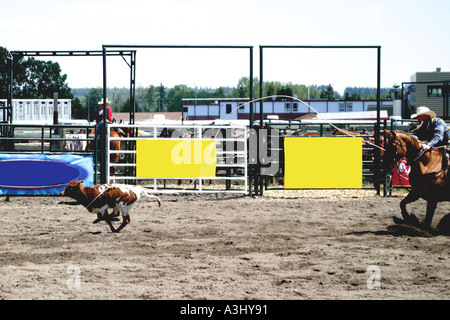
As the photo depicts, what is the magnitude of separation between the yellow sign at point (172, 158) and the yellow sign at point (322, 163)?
1.89 meters

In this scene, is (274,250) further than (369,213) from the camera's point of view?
No

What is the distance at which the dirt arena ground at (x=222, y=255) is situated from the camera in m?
5.37

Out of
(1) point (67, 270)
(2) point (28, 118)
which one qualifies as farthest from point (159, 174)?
(2) point (28, 118)

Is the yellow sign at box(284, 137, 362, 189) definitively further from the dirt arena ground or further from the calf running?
the calf running

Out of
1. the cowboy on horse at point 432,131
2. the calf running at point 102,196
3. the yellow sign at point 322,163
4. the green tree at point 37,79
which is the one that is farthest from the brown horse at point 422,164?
the green tree at point 37,79

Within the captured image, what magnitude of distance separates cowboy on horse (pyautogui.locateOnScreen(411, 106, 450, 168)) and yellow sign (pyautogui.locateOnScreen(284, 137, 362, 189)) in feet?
13.2

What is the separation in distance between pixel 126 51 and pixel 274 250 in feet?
26.0

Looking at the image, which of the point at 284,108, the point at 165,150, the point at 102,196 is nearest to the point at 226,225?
the point at 102,196

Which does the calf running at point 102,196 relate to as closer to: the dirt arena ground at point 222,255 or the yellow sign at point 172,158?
the dirt arena ground at point 222,255

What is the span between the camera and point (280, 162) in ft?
45.8

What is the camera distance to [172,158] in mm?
12828

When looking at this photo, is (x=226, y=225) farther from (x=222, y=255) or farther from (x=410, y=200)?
(x=410, y=200)
